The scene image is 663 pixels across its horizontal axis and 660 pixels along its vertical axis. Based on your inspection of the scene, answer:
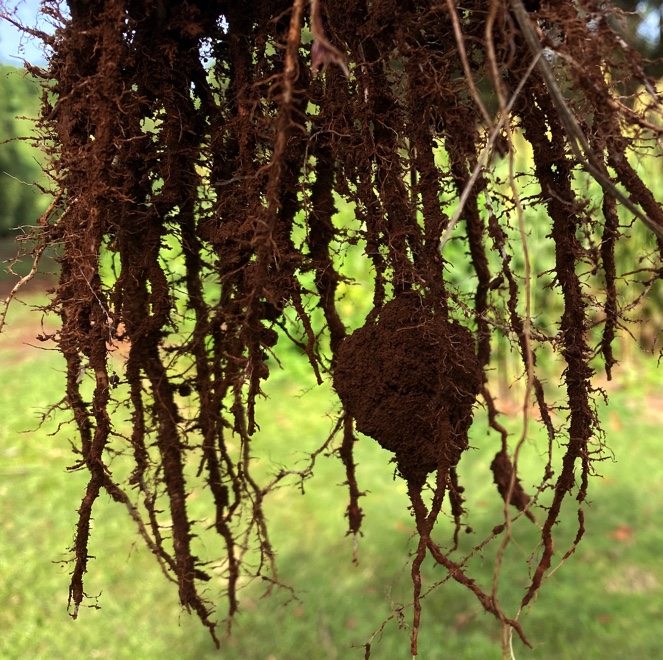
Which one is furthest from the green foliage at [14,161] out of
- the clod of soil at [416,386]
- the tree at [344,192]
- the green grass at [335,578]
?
the clod of soil at [416,386]

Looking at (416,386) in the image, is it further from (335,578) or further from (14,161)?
(14,161)

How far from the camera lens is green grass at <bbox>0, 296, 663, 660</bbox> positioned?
1.84 meters

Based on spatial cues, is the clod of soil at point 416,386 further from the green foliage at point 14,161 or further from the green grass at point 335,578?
the green foliage at point 14,161

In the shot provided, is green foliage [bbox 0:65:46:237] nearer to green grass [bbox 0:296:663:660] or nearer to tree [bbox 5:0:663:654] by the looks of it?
green grass [bbox 0:296:663:660]

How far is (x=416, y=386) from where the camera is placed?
814 millimetres

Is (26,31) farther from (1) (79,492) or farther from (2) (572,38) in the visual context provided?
(1) (79,492)

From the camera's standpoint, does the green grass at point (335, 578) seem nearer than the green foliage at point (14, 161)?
Yes

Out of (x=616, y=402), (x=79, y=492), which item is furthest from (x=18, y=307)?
(x=616, y=402)

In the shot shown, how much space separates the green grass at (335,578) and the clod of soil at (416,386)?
77 centimetres

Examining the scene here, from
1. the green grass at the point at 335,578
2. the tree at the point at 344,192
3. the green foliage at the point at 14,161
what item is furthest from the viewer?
the green foliage at the point at 14,161

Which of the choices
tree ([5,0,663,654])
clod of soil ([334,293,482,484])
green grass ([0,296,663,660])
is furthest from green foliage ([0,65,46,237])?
clod of soil ([334,293,482,484])

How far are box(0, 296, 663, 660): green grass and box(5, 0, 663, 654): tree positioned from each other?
751 millimetres

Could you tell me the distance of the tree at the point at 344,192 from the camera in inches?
30.4

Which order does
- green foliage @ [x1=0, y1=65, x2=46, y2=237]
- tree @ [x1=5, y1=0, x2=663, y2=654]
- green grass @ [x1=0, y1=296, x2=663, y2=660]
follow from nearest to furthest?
1. tree @ [x1=5, y1=0, x2=663, y2=654]
2. green grass @ [x1=0, y1=296, x2=663, y2=660]
3. green foliage @ [x1=0, y1=65, x2=46, y2=237]
